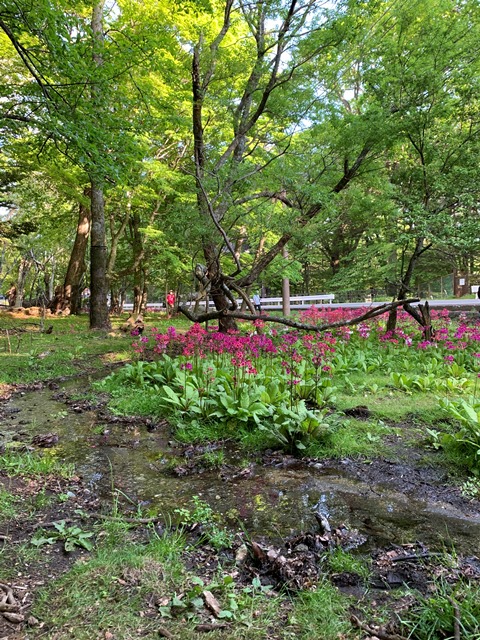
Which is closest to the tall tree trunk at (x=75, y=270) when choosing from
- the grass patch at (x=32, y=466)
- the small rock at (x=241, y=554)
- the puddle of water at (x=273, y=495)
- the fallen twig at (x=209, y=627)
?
the puddle of water at (x=273, y=495)

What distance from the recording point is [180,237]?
7562 millimetres

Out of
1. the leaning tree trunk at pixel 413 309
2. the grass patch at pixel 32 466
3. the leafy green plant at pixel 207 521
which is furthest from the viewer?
the leaning tree trunk at pixel 413 309

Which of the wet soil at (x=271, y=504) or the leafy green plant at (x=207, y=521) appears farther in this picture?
the leafy green plant at (x=207, y=521)

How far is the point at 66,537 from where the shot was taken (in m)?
2.20

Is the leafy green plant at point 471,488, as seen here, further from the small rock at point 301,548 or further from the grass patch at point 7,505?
the grass patch at point 7,505

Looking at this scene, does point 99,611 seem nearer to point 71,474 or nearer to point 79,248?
point 71,474

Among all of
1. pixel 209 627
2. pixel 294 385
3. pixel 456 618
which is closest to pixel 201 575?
pixel 209 627

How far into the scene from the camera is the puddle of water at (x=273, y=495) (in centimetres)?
243

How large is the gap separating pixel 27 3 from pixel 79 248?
486 inches

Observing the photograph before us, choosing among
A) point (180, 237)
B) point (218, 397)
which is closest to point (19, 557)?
point (218, 397)

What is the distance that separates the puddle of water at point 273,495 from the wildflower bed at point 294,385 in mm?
541

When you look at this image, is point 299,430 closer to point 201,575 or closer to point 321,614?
point 201,575

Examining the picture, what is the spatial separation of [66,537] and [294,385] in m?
3.08

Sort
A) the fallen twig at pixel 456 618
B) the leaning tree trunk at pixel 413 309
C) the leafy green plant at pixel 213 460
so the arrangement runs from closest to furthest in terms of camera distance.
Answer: the fallen twig at pixel 456 618
the leafy green plant at pixel 213 460
the leaning tree trunk at pixel 413 309
